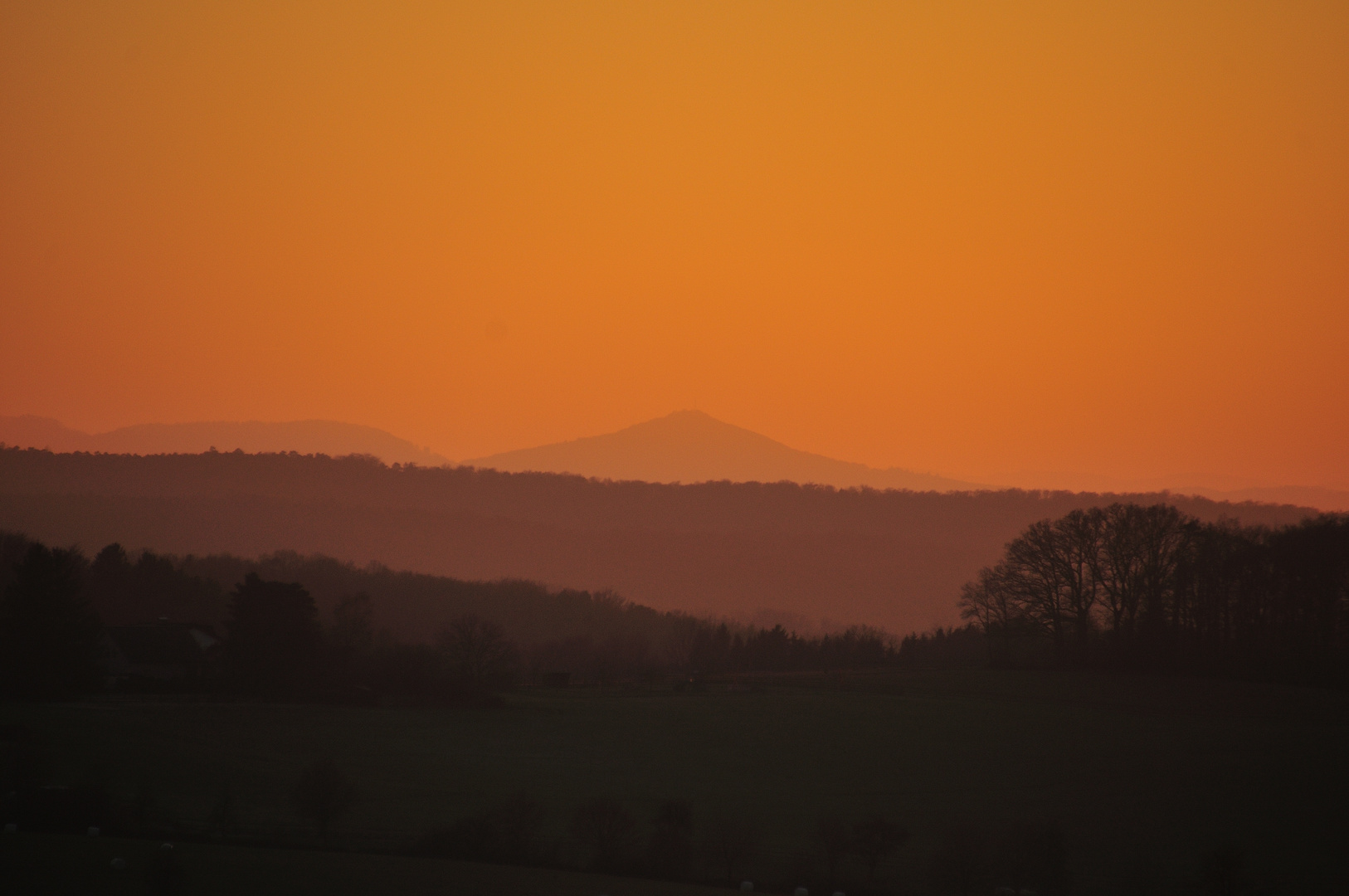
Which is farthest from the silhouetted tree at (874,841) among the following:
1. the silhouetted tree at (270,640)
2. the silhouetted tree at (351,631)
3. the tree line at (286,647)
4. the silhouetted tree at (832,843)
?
the silhouetted tree at (351,631)

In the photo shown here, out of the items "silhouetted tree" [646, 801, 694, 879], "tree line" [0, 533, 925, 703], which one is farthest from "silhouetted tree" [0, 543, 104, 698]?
"silhouetted tree" [646, 801, 694, 879]

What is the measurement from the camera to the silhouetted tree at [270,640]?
2375 inches

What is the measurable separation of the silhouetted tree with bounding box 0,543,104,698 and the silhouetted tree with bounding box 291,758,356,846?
22.6 meters

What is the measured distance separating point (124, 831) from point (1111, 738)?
39845mm

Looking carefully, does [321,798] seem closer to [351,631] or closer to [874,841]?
[874,841]

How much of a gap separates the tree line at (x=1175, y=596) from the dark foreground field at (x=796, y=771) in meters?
3.59

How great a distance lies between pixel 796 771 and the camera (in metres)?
47.9

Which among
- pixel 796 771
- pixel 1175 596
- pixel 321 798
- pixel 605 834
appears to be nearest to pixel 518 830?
pixel 605 834

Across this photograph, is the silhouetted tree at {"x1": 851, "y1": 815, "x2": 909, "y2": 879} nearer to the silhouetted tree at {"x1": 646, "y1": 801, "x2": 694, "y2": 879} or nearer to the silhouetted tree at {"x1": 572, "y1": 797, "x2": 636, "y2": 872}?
the silhouetted tree at {"x1": 646, "y1": 801, "x2": 694, "y2": 879}

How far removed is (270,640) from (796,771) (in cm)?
2966

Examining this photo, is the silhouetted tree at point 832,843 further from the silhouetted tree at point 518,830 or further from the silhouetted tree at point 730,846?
the silhouetted tree at point 518,830

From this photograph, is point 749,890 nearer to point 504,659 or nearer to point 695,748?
point 695,748

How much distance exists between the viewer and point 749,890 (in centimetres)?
3108

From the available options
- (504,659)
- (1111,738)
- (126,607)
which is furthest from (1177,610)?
(126,607)
